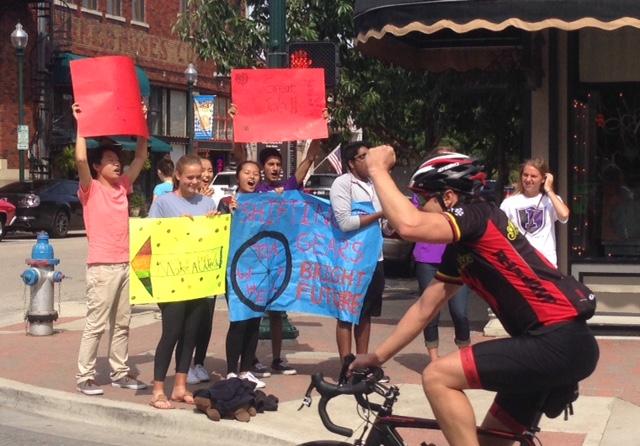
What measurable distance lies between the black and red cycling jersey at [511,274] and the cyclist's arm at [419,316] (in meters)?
0.20

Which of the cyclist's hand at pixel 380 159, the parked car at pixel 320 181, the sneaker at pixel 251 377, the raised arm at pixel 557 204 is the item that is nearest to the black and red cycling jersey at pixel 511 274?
the cyclist's hand at pixel 380 159

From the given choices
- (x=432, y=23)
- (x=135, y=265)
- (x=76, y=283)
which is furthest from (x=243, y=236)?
(x=76, y=283)

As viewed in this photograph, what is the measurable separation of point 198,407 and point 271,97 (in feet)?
8.61

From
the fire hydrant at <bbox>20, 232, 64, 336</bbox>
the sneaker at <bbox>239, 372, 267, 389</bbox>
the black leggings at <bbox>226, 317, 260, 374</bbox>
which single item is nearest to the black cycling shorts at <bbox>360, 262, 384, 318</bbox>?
the black leggings at <bbox>226, 317, 260, 374</bbox>

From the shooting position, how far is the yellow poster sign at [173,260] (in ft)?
25.7

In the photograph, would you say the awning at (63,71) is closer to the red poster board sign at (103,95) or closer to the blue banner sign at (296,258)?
the blue banner sign at (296,258)

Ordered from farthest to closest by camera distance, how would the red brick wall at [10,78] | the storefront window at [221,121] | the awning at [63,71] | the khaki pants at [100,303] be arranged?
the storefront window at [221,121], the awning at [63,71], the red brick wall at [10,78], the khaki pants at [100,303]

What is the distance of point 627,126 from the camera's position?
37.6 ft

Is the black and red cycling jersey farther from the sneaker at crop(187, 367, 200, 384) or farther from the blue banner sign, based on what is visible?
the sneaker at crop(187, 367, 200, 384)

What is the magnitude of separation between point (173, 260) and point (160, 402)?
1.00 meters

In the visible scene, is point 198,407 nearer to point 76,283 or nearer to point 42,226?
point 76,283

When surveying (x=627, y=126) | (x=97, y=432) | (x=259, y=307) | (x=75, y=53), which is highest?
(x=75, y=53)

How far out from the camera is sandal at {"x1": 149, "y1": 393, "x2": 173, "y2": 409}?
767 cm

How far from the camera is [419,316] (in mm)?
4473
